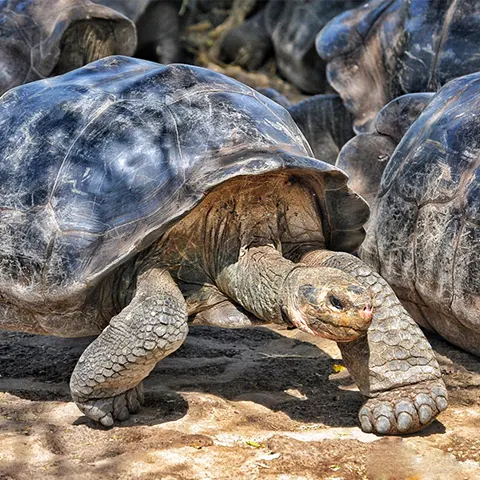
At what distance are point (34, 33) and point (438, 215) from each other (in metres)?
4.32

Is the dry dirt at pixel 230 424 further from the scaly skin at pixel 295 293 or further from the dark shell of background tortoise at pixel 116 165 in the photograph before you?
the dark shell of background tortoise at pixel 116 165

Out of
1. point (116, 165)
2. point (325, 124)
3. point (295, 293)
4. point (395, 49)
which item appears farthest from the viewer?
point (325, 124)

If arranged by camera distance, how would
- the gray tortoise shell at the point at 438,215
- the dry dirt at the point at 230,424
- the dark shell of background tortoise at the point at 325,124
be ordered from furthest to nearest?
the dark shell of background tortoise at the point at 325,124, the gray tortoise shell at the point at 438,215, the dry dirt at the point at 230,424

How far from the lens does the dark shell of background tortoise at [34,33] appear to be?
764cm

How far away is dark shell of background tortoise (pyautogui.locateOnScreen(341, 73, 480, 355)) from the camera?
431 cm

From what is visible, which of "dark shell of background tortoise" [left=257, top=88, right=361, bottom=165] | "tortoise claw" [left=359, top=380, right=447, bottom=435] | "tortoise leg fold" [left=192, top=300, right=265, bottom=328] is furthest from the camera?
"dark shell of background tortoise" [left=257, top=88, right=361, bottom=165]

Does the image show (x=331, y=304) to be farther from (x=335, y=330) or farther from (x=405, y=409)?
(x=405, y=409)

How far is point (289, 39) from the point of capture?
1085cm


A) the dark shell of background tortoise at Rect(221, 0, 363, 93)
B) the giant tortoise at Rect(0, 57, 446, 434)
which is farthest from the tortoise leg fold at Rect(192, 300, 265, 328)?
the dark shell of background tortoise at Rect(221, 0, 363, 93)

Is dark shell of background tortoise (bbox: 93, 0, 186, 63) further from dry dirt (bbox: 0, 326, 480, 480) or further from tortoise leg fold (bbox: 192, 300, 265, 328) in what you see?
tortoise leg fold (bbox: 192, 300, 265, 328)

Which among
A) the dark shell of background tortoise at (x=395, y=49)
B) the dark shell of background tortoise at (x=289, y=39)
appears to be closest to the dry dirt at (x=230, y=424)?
the dark shell of background tortoise at (x=395, y=49)

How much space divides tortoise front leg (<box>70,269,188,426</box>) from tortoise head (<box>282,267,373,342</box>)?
1.40 feet

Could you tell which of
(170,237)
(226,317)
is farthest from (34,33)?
(226,317)

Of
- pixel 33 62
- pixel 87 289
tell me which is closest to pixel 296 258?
pixel 87 289
